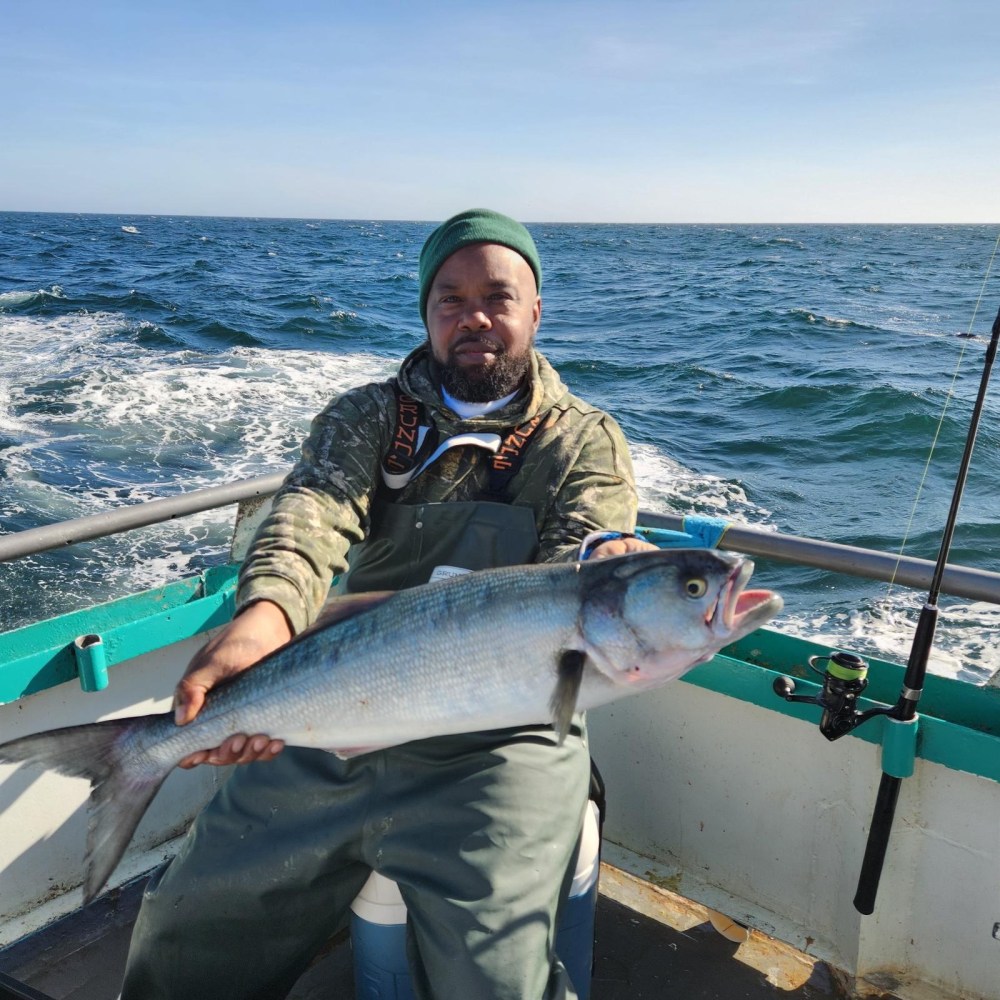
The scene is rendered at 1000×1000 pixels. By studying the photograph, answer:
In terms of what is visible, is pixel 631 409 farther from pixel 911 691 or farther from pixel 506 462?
pixel 911 691

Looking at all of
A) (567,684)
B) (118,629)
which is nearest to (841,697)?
(567,684)

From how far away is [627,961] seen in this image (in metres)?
3.19

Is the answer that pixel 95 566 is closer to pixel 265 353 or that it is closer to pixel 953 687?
pixel 953 687

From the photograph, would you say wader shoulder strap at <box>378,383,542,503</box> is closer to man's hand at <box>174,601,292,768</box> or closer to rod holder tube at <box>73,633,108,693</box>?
man's hand at <box>174,601,292,768</box>

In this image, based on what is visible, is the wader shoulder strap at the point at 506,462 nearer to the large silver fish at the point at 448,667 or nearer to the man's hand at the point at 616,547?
the man's hand at the point at 616,547

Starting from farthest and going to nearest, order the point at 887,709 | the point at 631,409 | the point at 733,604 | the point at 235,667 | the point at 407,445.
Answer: the point at 631,409 → the point at 407,445 → the point at 887,709 → the point at 235,667 → the point at 733,604

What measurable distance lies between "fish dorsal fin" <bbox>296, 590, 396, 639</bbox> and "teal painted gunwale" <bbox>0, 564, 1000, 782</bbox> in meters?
1.26

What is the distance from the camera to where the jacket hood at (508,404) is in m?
3.16

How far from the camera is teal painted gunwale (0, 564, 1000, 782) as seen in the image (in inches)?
109

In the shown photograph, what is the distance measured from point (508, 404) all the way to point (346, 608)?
1.14 meters

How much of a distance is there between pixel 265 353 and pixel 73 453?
817 cm

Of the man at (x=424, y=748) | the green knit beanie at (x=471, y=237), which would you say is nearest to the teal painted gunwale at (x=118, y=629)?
the man at (x=424, y=748)

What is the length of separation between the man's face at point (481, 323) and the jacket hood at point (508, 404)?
49 mm

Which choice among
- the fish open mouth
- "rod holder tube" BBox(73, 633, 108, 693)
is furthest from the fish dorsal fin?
"rod holder tube" BBox(73, 633, 108, 693)
